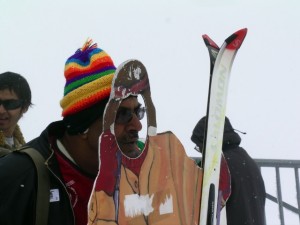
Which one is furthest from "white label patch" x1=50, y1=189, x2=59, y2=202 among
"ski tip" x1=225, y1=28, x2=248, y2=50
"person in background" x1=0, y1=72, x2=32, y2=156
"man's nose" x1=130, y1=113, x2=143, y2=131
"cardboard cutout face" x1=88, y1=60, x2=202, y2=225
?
"person in background" x1=0, y1=72, x2=32, y2=156

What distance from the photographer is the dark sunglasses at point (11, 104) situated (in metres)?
2.93

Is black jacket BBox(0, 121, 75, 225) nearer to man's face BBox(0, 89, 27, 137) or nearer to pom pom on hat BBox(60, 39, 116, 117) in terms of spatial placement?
pom pom on hat BBox(60, 39, 116, 117)

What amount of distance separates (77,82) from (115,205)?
0.48m

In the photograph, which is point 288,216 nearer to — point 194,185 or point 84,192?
point 194,185

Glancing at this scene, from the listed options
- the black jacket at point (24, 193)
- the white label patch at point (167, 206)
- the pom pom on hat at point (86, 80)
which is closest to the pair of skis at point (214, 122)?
the white label patch at point (167, 206)

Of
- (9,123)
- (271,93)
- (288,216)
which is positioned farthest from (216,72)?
(271,93)

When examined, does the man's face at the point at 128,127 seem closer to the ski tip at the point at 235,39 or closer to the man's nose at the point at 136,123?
the man's nose at the point at 136,123

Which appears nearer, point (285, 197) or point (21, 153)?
point (21, 153)

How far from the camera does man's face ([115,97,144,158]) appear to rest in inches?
69.6

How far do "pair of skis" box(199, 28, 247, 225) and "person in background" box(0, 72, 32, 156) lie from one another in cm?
129

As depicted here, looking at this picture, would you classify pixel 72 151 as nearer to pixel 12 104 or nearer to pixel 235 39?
pixel 235 39

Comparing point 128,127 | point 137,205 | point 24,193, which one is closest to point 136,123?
point 128,127

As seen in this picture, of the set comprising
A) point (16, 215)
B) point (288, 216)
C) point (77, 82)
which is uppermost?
point (77, 82)

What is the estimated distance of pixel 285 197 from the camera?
511cm
